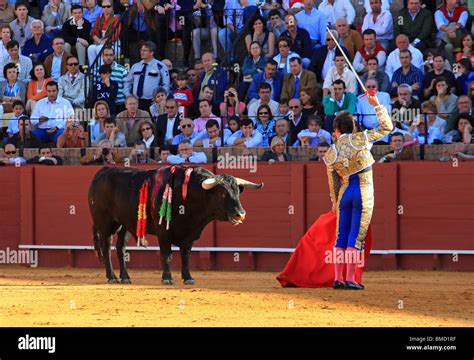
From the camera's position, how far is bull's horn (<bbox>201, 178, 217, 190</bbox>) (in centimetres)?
1256

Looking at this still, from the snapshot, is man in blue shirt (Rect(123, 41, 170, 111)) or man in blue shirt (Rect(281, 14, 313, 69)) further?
man in blue shirt (Rect(123, 41, 170, 111))

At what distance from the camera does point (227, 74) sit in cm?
1766

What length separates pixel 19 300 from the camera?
451 inches

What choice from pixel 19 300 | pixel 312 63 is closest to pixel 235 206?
pixel 19 300

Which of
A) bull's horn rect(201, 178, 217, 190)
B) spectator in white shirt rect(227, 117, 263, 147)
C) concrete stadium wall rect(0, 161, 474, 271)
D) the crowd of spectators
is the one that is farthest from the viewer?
spectator in white shirt rect(227, 117, 263, 147)

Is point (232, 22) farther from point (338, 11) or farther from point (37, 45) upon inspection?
point (37, 45)

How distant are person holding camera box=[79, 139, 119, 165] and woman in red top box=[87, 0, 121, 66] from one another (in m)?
2.15

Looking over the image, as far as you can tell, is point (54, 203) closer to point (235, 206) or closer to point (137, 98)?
point (137, 98)

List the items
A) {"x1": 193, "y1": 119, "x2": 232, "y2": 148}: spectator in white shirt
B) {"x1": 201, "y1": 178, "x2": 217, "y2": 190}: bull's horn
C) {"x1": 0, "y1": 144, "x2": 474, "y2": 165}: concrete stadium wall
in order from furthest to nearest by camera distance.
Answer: {"x1": 193, "y1": 119, "x2": 232, "y2": 148}: spectator in white shirt → {"x1": 0, "y1": 144, "x2": 474, "y2": 165}: concrete stadium wall → {"x1": 201, "y1": 178, "x2": 217, "y2": 190}: bull's horn

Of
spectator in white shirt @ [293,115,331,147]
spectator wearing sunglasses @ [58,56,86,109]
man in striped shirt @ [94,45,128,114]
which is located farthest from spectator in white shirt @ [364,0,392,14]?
spectator wearing sunglasses @ [58,56,86,109]

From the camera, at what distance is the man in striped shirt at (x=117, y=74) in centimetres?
1788

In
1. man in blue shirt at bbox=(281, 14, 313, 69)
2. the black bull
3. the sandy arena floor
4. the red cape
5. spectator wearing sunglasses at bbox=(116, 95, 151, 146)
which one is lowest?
the sandy arena floor

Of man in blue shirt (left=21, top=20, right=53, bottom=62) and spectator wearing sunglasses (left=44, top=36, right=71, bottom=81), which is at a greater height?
man in blue shirt (left=21, top=20, right=53, bottom=62)

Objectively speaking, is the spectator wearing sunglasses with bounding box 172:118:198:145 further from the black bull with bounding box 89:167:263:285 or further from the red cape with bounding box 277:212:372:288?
the red cape with bounding box 277:212:372:288
